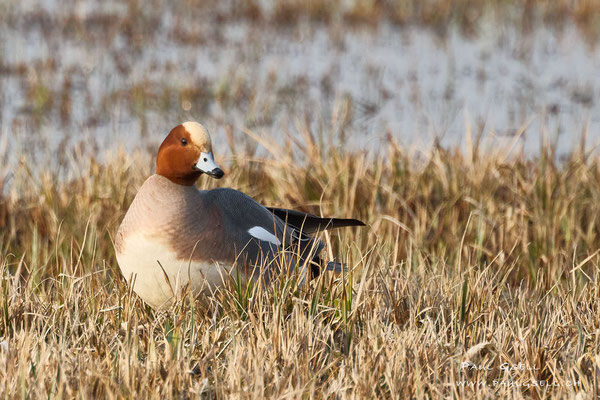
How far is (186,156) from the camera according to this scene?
11.3 ft

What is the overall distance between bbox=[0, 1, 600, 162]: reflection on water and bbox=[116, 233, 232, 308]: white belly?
12.4ft

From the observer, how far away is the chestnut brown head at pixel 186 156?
3.42 metres

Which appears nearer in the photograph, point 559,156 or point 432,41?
point 559,156

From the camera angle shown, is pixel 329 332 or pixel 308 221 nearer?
pixel 329 332

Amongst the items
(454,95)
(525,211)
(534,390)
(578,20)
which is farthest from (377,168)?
(578,20)

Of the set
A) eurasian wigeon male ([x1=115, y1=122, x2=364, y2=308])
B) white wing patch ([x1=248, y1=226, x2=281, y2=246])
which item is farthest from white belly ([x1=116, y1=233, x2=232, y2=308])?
white wing patch ([x1=248, y1=226, x2=281, y2=246])

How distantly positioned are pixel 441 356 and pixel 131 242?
1121mm

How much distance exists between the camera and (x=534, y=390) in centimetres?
300

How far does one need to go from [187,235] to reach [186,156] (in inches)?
11.9

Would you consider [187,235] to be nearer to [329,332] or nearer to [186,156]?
[186,156]

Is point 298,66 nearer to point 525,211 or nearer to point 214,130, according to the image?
point 214,130

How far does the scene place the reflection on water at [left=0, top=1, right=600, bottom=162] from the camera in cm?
A: 855

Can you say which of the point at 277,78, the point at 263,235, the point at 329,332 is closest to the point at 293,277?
the point at 263,235

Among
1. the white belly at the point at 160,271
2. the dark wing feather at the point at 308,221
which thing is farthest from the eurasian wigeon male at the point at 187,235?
the dark wing feather at the point at 308,221
